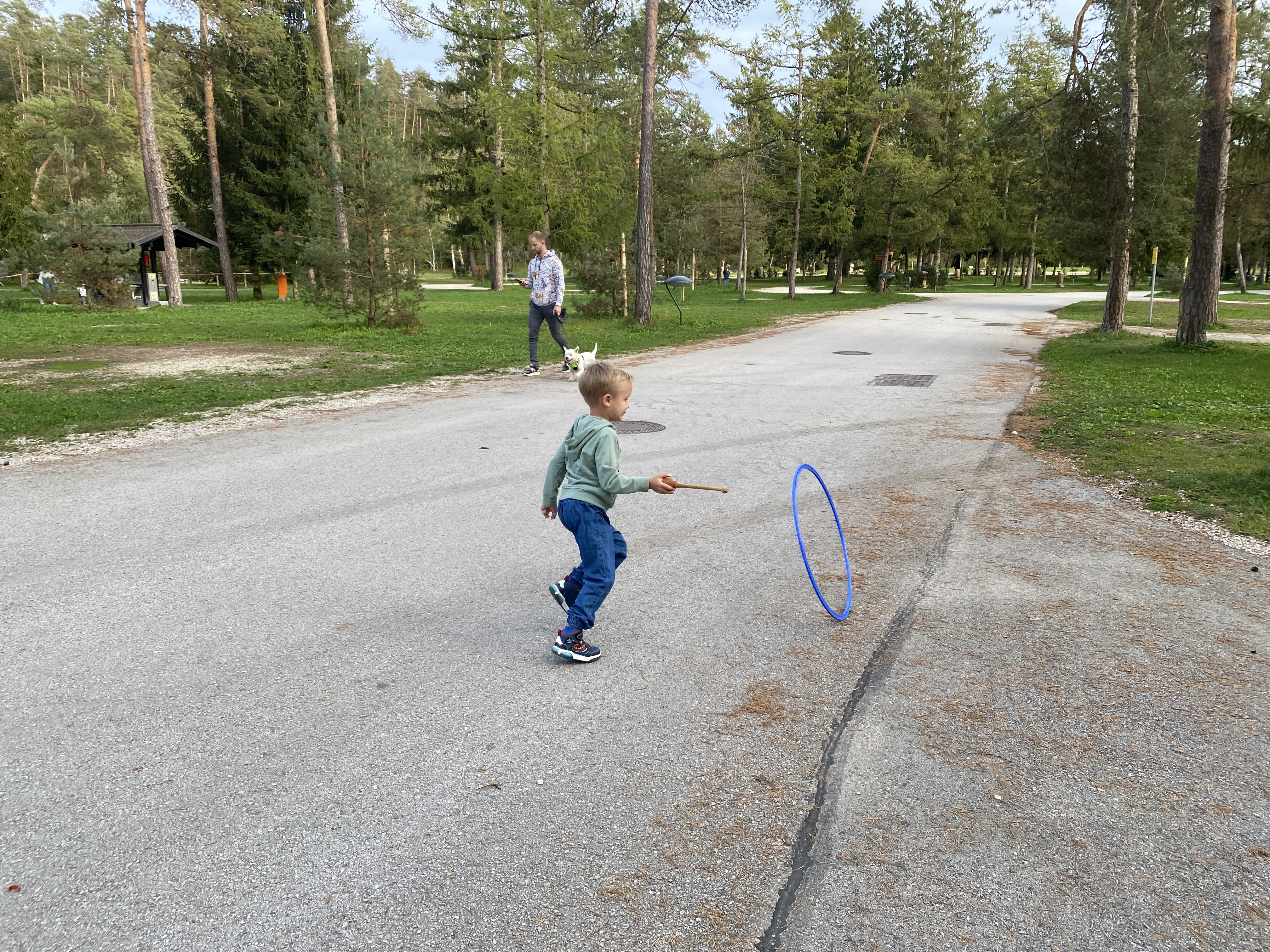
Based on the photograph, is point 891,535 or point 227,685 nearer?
point 227,685

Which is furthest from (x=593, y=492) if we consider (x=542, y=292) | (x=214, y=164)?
(x=214, y=164)

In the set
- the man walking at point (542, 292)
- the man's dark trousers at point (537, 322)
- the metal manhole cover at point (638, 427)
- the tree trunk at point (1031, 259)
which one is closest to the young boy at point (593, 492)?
the metal manhole cover at point (638, 427)

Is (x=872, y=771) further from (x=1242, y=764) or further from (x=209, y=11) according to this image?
(x=209, y=11)

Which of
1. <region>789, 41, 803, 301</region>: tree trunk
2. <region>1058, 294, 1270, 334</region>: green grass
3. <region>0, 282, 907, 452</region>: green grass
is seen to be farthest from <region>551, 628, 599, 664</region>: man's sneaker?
<region>789, 41, 803, 301</region>: tree trunk

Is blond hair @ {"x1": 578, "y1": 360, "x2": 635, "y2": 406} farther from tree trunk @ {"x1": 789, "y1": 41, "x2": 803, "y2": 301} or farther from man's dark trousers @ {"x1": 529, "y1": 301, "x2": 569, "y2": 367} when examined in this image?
tree trunk @ {"x1": 789, "y1": 41, "x2": 803, "y2": 301}

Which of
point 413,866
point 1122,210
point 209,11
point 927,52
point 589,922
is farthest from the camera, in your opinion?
point 927,52

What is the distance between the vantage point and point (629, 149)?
1561 inches

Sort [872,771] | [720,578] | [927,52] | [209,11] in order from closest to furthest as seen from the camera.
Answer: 1. [872,771]
2. [720,578]
3. [209,11]
4. [927,52]

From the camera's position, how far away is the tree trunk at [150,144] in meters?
28.1

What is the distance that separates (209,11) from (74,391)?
2084 cm

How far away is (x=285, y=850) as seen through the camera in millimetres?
2463

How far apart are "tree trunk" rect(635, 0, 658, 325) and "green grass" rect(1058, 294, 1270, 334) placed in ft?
39.2

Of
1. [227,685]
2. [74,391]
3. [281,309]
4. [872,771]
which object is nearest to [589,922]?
[872,771]

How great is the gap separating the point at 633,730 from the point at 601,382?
150 cm
